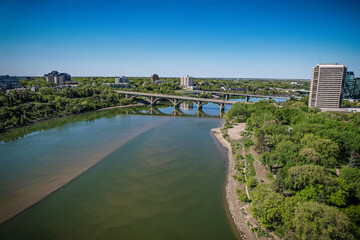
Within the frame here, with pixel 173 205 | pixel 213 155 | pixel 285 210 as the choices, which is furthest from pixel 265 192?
pixel 213 155

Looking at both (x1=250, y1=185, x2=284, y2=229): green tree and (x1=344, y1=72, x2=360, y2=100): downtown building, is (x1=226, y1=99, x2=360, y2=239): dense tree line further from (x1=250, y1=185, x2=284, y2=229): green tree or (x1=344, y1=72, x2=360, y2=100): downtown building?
(x1=344, y1=72, x2=360, y2=100): downtown building

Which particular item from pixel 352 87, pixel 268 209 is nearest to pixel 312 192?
pixel 268 209

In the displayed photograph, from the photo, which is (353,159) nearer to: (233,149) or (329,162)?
(329,162)

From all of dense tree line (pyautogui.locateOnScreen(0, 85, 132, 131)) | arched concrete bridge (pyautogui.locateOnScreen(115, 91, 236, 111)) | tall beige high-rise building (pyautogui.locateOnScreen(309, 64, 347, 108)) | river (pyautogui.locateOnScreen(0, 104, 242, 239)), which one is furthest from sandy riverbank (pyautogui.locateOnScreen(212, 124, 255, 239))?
dense tree line (pyautogui.locateOnScreen(0, 85, 132, 131))

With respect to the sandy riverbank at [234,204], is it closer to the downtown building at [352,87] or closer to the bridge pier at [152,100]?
the bridge pier at [152,100]

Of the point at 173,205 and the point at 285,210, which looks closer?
the point at 285,210

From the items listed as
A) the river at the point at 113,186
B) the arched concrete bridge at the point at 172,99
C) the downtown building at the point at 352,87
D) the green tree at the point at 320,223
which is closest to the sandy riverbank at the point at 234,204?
the river at the point at 113,186

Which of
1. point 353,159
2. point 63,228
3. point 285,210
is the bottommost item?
point 63,228

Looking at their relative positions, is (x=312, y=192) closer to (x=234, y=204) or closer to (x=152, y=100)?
(x=234, y=204)
